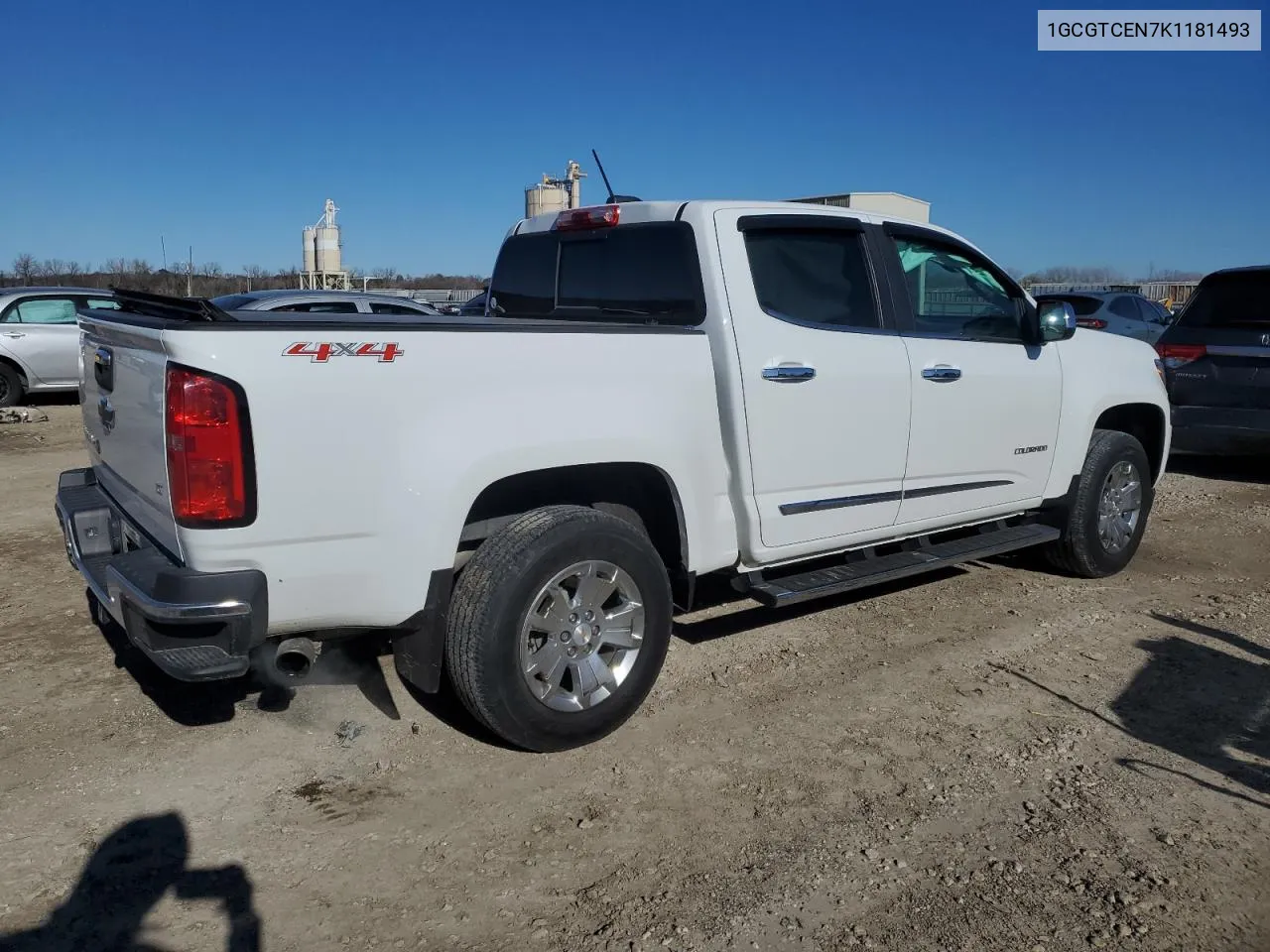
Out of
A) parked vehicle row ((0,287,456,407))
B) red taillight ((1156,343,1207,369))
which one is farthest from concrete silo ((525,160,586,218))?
red taillight ((1156,343,1207,369))

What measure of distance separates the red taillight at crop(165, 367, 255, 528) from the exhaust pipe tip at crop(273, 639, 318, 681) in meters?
0.47

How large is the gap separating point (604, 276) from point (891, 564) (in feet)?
6.17

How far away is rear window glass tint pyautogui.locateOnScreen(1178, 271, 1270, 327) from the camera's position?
848 centimetres

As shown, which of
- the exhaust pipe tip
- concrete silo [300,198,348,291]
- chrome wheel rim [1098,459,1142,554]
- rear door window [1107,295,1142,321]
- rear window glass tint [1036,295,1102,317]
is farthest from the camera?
concrete silo [300,198,348,291]

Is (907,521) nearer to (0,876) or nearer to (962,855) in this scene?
(962,855)

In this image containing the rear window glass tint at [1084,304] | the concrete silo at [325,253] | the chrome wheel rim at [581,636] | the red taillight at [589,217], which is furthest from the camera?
the concrete silo at [325,253]

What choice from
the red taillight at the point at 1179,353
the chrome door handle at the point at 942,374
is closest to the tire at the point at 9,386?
the chrome door handle at the point at 942,374

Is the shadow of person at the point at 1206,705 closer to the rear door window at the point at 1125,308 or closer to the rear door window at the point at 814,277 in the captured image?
the rear door window at the point at 814,277

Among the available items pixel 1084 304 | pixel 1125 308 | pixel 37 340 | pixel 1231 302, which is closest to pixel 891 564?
pixel 1231 302

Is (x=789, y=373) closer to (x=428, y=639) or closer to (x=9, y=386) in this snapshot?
(x=428, y=639)

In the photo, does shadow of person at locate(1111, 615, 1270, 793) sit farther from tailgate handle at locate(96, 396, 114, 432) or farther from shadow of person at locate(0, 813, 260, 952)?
tailgate handle at locate(96, 396, 114, 432)

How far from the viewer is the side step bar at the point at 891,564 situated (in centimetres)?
436

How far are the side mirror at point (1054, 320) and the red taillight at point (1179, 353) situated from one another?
4.08 metres

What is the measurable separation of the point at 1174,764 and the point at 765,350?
7.04 ft
